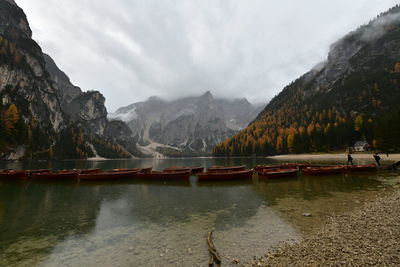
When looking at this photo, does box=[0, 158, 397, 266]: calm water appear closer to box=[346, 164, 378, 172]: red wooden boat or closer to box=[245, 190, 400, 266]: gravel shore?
box=[245, 190, 400, 266]: gravel shore

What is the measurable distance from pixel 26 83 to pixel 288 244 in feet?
758

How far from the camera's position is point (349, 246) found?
988 centimetres

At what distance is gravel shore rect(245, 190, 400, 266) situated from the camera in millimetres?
8500

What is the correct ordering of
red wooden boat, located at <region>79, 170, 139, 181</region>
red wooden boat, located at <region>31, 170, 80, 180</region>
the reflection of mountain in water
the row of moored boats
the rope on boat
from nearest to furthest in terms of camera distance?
1. the rope on boat
2. the reflection of mountain in water
3. the row of moored boats
4. red wooden boat, located at <region>79, 170, 139, 181</region>
5. red wooden boat, located at <region>31, 170, 80, 180</region>

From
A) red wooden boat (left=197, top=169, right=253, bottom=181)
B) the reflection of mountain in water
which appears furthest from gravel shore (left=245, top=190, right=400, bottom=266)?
red wooden boat (left=197, top=169, right=253, bottom=181)

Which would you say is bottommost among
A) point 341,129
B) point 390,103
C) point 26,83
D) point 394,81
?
point 341,129

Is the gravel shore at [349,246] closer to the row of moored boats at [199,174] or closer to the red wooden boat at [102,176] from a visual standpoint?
the row of moored boats at [199,174]

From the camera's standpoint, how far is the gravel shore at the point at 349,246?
27.9ft

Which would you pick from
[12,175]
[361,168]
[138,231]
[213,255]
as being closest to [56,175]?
[12,175]

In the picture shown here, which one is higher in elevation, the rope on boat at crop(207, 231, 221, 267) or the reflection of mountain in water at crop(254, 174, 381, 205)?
the reflection of mountain in water at crop(254, 174, 381, 205)

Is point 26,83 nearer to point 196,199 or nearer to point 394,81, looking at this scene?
point 196,199

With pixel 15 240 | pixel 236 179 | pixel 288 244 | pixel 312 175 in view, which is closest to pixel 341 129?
pixel 312 175

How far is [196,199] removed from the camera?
25.2 meters

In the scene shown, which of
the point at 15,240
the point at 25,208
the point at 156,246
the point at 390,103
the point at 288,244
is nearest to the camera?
the point at 288,244
